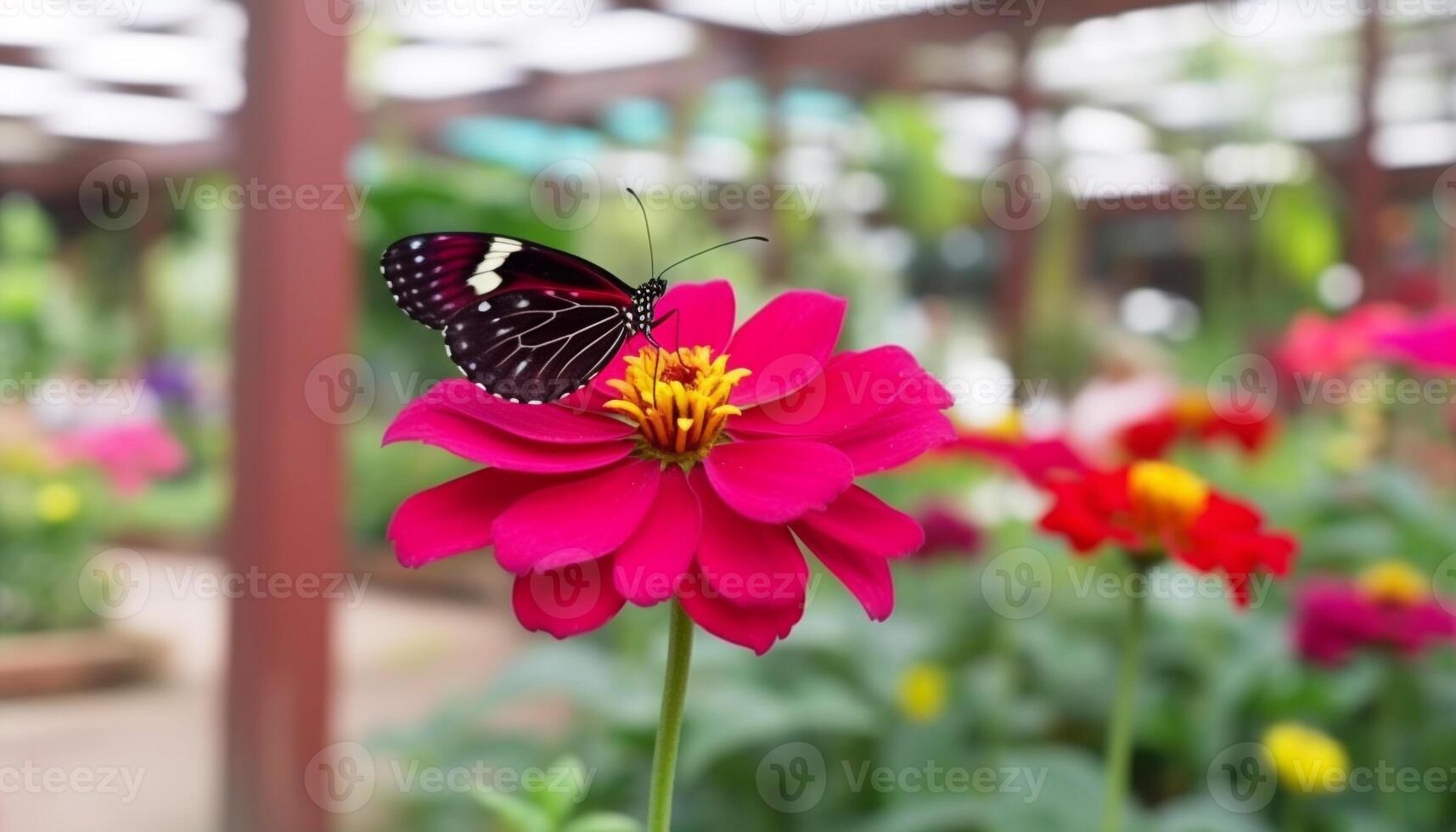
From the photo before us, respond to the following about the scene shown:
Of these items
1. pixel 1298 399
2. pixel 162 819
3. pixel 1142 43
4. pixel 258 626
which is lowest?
pixel 162 819

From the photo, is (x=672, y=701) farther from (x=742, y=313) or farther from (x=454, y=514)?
(x=742, y=313)

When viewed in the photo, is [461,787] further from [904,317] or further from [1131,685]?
[904,317]

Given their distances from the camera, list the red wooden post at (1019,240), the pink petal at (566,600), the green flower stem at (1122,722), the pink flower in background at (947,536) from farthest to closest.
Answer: the red wooden post at (1019,240) < the pink flower in background at (947,536) < the green flower stem at (1122,722) < the pink petal at (566,600)

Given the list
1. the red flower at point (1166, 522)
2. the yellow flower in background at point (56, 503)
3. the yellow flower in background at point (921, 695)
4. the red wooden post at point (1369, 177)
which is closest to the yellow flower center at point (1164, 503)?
the red flower at point (1166, 522)

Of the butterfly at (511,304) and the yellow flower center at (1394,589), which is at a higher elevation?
the butterfly at (511,304)

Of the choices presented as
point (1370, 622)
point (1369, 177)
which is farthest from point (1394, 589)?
point (1369, 177)

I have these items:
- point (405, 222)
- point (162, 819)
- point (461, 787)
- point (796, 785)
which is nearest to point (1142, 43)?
point (405, 222)

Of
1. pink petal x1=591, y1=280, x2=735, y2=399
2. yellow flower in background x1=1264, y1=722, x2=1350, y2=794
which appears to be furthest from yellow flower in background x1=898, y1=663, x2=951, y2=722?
pink petal x1=591, y1=280, x2=735, y2=399

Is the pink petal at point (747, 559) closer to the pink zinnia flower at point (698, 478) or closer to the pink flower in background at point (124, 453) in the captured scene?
the pink zinnia flower at point (698, 478)
